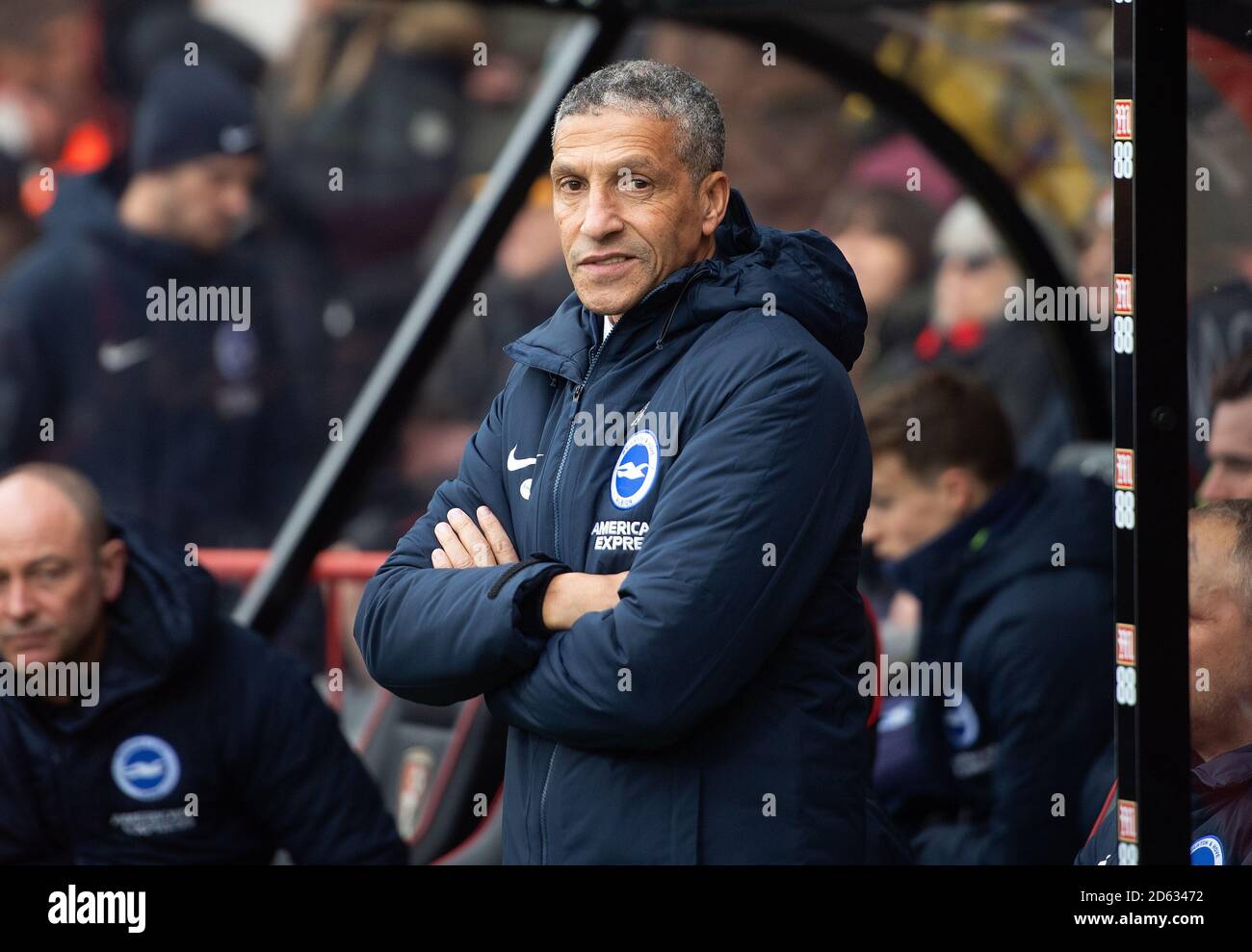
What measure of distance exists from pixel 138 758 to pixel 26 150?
5.04m

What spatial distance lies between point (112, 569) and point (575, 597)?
1.42 meters

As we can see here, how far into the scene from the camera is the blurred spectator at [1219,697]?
280 cm

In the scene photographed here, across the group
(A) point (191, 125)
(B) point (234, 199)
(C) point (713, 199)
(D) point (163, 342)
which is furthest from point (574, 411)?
(D) point (163, 342)

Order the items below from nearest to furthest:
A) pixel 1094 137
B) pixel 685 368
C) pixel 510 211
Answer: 1. pixel 685 368
2. pixel 510 211
3. pixel 1094 137

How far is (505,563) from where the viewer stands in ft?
9.48

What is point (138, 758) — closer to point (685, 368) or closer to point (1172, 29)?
point (685, 368)

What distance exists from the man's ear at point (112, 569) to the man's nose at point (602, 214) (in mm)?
1410

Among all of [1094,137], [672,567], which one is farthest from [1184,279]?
[1094,137]

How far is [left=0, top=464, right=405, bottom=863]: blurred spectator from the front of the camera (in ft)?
12.2

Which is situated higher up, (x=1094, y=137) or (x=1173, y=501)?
(x=1094, y=137)

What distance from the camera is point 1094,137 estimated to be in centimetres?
623

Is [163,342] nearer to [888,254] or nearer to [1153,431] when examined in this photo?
[888,254]
